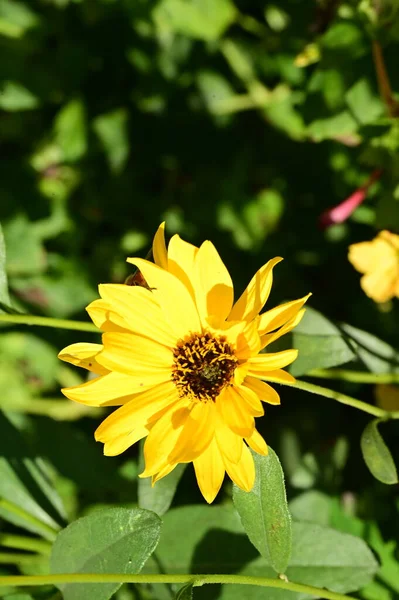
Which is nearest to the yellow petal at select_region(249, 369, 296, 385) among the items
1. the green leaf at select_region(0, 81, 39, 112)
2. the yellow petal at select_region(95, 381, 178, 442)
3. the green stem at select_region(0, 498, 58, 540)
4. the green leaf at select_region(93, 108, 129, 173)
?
the yellow petal at select_region(95, 381, 178, 442)

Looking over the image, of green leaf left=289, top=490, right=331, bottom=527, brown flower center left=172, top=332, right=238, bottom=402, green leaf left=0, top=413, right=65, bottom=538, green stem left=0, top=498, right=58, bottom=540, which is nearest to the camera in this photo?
brown flower center left=172, top=332, right=238, bottom=402

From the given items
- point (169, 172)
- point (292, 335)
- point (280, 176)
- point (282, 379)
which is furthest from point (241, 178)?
point (282, 379)

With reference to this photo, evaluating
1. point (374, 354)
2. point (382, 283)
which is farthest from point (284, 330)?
point (382, 283)

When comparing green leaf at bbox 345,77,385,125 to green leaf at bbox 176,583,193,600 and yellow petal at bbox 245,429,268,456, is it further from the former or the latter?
green leaf at bbox 176,583,193,600

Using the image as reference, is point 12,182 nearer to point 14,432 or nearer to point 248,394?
point 14,432

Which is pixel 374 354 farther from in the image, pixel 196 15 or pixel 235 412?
pixel 196 15

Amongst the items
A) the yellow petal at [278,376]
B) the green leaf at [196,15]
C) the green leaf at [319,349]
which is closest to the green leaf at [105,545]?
the yellow petal at [278,376]
